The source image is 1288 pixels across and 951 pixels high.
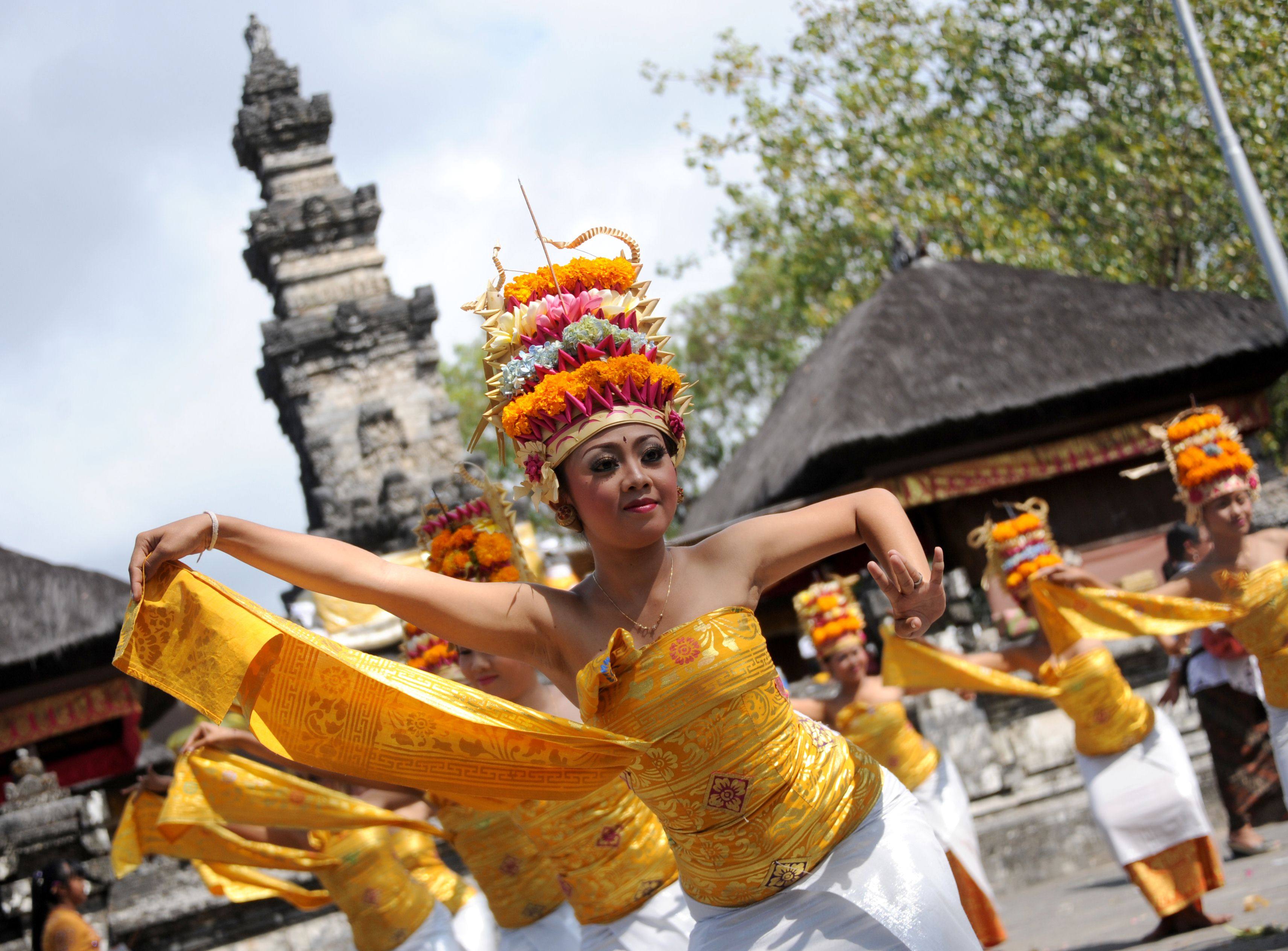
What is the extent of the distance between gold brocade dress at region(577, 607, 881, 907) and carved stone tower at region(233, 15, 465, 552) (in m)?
12.9

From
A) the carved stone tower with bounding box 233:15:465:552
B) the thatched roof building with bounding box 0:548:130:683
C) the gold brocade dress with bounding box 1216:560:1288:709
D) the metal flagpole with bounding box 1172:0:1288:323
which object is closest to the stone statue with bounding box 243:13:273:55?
the carved stone tower with bounding box 233:15:465:552

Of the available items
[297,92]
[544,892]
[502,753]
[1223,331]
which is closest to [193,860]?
[544,892]

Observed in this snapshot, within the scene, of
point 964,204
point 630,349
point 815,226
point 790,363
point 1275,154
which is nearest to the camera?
point 630,349

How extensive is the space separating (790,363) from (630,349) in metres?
26.0

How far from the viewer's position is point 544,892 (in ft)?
17.7

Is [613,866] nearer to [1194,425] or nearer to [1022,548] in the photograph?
[1194,425]

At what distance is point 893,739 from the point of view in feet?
24.5

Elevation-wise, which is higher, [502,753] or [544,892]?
[502,753]

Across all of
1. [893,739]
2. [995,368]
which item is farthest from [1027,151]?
[893,739]

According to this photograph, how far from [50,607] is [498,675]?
12.4 m

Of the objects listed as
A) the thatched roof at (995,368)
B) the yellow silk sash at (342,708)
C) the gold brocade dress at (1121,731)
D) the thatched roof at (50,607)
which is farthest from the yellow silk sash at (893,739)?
the thatched roof at (50,607)

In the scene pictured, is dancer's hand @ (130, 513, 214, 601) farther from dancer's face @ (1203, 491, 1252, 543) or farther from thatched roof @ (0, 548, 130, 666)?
thatched roof @ (0, 548, 130, 666)

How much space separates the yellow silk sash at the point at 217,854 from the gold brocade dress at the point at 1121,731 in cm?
412

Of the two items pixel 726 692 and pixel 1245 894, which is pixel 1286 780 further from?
pixel 726 692
